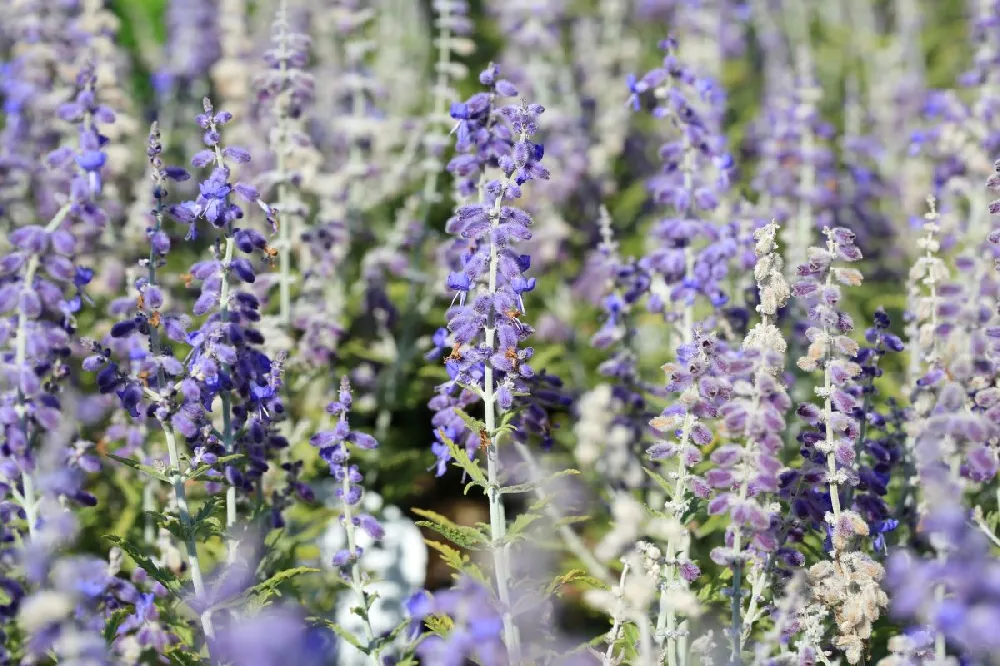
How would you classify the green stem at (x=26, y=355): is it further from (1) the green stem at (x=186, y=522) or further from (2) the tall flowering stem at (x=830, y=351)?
(2) the tall flowering stem at (x=830, y=351)

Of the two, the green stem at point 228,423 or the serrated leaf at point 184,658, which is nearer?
the serrated leaf at point 184,658

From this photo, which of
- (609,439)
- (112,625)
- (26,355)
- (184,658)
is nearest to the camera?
(112,625)

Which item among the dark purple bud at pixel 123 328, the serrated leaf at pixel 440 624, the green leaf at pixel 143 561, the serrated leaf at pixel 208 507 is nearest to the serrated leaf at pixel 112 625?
the green leaf at pixel 143 561

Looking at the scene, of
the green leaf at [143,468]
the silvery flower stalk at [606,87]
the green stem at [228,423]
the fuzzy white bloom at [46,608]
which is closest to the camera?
the fuzzy white bloom at [46,608]

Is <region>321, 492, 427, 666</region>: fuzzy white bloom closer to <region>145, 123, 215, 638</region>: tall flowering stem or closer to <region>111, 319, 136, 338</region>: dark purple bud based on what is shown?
<region>145, 123, 215, 638</region>: tall flowering stem

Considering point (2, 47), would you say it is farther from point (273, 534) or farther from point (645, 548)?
point (645, 548)

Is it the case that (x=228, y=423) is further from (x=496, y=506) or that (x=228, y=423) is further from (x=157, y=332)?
(x=496, y=506)

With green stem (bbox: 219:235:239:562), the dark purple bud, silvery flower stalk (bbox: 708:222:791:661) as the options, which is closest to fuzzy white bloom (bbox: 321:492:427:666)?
green stem (bbox: 219:235:239:562)

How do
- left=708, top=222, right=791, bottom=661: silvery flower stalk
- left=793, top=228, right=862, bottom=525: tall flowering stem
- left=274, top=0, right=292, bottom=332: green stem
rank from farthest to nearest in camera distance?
left=274, top=0, right=292, bottom=332: green stem → left=793, top=228, right=862, bottom=525: tall flowering stem → left=708, top=222, right=791, bottom=661: silvery flower stalk

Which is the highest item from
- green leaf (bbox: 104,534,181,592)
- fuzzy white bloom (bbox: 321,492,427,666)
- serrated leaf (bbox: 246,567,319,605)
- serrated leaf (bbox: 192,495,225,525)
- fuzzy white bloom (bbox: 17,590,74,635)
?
fuzzy white bloom (bbox: 17,590,74,635)

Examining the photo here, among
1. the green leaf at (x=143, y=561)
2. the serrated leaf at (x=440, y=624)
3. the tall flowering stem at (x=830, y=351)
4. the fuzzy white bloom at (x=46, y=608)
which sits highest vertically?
the tall flowering stem at (x=830, y=351)

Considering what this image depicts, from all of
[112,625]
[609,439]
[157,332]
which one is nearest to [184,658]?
[112,625]

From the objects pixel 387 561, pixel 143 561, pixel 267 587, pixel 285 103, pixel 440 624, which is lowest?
pixel 387 561

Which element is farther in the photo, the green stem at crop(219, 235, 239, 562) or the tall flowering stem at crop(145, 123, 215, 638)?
the green stem at crop(219, 235, 239, 562)
